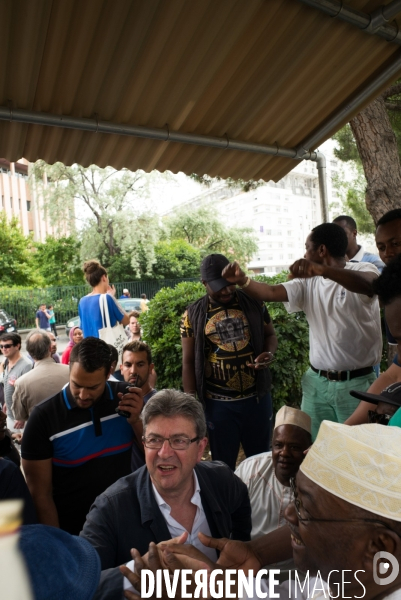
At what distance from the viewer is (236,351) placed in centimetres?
429

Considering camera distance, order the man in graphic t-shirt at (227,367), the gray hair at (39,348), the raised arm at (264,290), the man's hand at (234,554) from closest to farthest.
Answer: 1. the man's hand at (234,554)
2. the raised arm at (264,290)
3. the man in graphic t-shirt at (227,367)
4. the gray hair at (39,348)

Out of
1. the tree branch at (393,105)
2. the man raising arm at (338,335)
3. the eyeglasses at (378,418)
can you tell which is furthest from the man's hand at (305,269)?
the tree branch at (393,105)

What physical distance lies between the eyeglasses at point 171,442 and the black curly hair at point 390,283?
3.65ft

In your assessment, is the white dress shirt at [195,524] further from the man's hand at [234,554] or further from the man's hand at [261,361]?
the man's hand at [261,361]

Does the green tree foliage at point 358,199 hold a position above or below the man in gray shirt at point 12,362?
above

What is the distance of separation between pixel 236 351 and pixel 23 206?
53.9 m

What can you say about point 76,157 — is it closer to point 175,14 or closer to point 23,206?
point 175,14

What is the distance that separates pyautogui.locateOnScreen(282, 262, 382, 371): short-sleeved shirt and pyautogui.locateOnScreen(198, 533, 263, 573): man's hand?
71.7 inches

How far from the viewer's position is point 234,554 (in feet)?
6.62

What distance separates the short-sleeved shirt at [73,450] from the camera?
2963mm

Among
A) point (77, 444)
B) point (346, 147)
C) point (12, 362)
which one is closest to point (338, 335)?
point (77, 444)

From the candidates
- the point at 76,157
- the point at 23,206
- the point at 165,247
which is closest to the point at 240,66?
the point at 76,157

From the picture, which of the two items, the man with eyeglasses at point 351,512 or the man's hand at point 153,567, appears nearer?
the man with eyeglasses at point 351,512

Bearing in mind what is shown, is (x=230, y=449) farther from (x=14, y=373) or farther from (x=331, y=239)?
(x=14, y=373)
